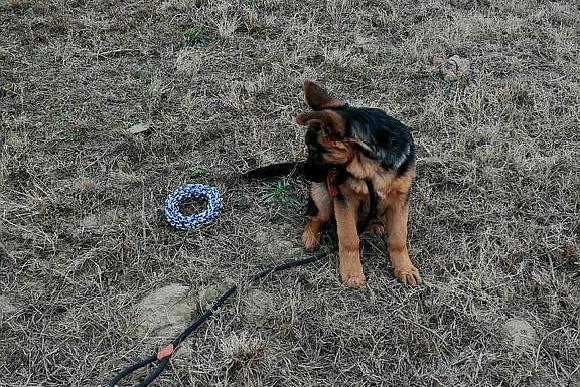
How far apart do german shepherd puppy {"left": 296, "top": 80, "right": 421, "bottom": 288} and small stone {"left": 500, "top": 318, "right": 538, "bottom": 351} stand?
64 centimetres

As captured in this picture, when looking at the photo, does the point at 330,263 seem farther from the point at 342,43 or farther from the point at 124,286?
the point at 342,43

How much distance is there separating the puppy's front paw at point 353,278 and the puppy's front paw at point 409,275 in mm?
246

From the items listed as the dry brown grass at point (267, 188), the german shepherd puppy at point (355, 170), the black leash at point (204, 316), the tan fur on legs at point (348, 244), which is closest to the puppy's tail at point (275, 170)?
the dry brown grass at point (267, 188)

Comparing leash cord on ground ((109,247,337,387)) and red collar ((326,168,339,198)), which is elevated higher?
red collar ((326,168,339,198))

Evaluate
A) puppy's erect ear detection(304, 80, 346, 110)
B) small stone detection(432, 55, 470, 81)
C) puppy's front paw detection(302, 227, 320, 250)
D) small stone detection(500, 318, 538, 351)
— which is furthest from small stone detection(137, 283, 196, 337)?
small stone detection(432, 55, 470, 81)

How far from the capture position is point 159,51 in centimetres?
694

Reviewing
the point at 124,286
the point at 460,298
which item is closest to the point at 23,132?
the point at 124,286

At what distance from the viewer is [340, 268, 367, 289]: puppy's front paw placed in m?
3.98

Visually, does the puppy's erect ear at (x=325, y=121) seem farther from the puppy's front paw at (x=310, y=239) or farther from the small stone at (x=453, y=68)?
the small stone at (x=453, y=68)

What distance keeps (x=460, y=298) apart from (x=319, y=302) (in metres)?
0.93

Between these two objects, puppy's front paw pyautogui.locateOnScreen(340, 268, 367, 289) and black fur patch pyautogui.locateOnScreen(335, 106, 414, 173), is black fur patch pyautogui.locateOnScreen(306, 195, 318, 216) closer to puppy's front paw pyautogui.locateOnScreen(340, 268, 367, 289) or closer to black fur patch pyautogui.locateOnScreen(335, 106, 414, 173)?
puppy's front paw pyautogui.locateOnScreen(340, 268, 367, 289)

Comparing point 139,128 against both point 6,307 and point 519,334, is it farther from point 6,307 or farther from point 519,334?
point 519,334

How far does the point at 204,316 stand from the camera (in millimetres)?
3756

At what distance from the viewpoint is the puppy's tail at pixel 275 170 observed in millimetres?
4918
